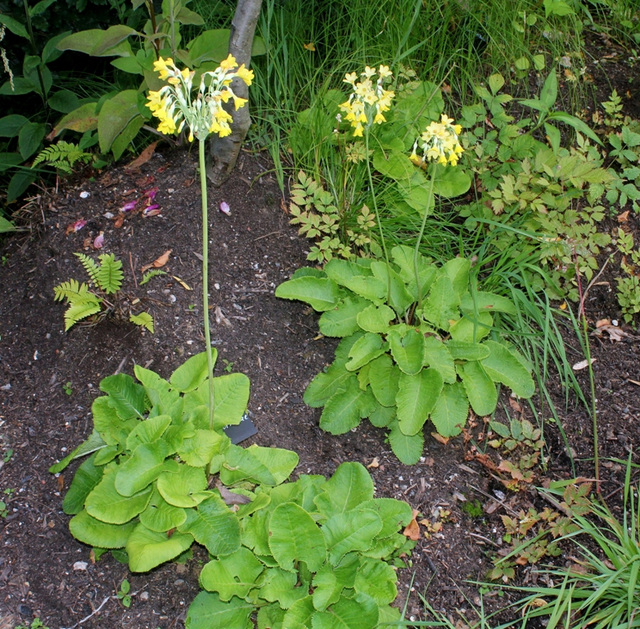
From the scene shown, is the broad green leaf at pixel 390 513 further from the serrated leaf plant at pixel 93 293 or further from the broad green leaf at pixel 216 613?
the serrated leaf plant at pixel 93 293

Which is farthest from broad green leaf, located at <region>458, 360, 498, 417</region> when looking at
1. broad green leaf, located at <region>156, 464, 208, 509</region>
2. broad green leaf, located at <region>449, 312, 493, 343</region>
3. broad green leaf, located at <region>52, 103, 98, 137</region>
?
broad green leaf, located at <region>52, 103, 98, 137</region>

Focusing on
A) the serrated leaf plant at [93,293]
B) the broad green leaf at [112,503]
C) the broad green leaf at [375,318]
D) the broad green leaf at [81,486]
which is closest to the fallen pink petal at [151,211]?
the serrated leaf plant at [93,293]

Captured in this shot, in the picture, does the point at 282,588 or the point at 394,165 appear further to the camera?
the point at 394,165

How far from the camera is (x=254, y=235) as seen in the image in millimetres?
3512

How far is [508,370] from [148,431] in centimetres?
162

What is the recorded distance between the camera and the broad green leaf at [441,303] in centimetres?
302

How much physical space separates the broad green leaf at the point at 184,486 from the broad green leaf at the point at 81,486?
0.35 metres

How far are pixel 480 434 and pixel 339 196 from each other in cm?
147

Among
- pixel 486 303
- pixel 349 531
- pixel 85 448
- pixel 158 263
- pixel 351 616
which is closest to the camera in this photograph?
pixel 351 616

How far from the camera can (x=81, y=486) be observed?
2.55 metres

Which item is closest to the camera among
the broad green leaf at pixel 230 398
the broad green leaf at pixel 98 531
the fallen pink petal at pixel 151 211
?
the broad green leaf at pixel 98 531

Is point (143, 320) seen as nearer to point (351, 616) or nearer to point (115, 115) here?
point (115, 115)

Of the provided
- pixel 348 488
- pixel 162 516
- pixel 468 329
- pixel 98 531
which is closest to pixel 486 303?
pixel 468 329

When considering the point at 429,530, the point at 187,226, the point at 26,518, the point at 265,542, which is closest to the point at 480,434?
the point at 429,530
